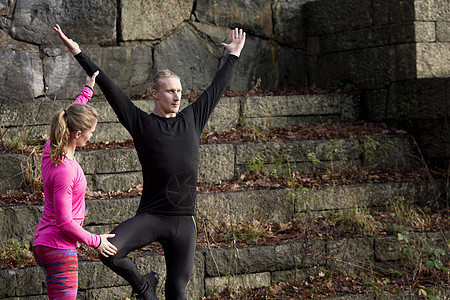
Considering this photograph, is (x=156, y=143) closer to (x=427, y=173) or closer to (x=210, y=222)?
(x=210, y=222)

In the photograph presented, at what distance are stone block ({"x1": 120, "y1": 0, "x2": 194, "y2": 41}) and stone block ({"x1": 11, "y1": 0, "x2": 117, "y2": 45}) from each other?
0.60ft

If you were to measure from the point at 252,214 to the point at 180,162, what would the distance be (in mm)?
2438

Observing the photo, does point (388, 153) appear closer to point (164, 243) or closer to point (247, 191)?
point (247, 191)

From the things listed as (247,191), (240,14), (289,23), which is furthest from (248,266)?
(289,23)

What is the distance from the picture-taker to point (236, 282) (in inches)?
226

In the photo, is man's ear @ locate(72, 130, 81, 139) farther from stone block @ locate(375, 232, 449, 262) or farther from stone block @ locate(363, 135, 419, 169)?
stone block @ locate(363, 135, 419, 169)

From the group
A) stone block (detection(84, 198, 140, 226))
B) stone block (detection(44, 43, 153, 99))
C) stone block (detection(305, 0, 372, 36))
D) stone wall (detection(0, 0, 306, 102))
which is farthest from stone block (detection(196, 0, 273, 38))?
stone block (detection(84, 198, 140, 226))

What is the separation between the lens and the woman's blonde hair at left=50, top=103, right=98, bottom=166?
3.76 m

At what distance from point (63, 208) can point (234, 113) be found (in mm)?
4795

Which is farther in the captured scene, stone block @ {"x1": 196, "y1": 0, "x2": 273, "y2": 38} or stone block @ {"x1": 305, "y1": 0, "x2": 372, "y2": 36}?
stone block @ {"x1": 196, "y1": 0, "x2": 273, "y2": 38}

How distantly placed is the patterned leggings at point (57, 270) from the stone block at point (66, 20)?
16.3 feet

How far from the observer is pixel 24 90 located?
8.02 meters

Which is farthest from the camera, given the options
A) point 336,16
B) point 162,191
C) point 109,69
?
point 336,16

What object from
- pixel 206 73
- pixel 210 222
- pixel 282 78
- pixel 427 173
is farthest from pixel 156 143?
pixel 282 78
